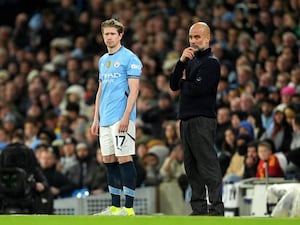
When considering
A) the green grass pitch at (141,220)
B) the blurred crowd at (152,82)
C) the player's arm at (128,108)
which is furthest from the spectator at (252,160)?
the green grass pitch at (141,220)

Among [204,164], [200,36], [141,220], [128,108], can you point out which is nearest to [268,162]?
[204,164]

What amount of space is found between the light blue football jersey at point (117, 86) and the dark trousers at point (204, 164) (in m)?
0.55

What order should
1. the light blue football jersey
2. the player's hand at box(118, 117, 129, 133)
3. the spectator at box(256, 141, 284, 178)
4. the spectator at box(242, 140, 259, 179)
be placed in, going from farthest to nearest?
the spectator at box(242, 140, 259, 179)
the spectator at box(256, 141, 284, 178)
the light blue football jersey
the player's hand at box(118, 117, 129, 133)

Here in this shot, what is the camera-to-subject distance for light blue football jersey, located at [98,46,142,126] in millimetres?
10930

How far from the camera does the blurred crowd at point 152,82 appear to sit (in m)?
16.0

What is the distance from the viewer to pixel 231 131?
15914 mm

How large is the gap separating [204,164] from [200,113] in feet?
1.50

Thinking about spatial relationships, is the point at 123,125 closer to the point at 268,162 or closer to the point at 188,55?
the point at 188,55

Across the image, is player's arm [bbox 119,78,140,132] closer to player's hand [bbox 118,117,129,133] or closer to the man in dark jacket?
player's hand [bbox 118,117,129,133]

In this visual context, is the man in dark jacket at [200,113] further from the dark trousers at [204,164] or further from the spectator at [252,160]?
the spectator at [252,160]

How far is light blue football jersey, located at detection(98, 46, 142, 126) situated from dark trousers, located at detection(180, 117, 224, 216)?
0.55m

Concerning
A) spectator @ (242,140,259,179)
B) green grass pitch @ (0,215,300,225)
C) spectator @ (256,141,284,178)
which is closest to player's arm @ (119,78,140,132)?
green grass pitch @ (0,215,300,225)

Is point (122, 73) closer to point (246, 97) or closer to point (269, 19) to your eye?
point (246, 97)

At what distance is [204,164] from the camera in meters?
10.9
